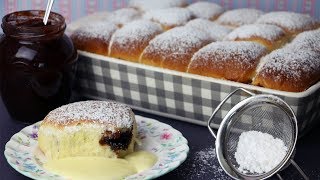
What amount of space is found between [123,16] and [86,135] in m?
0.66

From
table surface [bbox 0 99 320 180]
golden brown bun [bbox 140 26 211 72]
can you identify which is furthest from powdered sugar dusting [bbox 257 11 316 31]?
table surface [bbox 0 99 320 180]

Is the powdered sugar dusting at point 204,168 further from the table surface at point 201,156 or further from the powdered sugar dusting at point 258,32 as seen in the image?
the powdered sugar dusting at point 258,32

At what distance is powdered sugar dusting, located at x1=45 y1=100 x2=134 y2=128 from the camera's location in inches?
46.1

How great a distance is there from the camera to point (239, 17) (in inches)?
67.9

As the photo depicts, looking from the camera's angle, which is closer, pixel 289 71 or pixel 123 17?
pixel 289 71

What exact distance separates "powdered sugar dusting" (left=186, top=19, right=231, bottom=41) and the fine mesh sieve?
37cm

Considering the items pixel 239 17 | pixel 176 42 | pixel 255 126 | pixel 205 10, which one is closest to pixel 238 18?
pixel 239 17

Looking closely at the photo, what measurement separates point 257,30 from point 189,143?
40 cm

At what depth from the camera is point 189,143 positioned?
1.31 meters

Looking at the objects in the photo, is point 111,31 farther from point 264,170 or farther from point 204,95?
point 264,170

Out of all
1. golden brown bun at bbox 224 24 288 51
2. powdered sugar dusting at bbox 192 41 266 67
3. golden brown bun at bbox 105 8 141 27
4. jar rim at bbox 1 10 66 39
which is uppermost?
jar rim at bbox 1 10 66 39

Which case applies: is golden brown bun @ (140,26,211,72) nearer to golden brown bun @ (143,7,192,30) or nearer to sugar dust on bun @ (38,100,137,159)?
golden brown bun @ (143,7,192,30)

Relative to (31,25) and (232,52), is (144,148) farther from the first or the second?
(31,25)

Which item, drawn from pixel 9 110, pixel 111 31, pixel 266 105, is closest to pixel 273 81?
pixel 266 105
